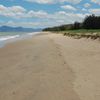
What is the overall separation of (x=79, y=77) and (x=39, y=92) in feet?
5.69

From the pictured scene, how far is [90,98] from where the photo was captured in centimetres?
573

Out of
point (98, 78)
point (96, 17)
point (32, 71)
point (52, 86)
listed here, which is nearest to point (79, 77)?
point (98, 78)

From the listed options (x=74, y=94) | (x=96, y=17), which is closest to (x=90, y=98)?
(x=74, y=94)

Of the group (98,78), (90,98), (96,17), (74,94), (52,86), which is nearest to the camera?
(90,98)

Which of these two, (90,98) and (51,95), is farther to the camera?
(51,95)

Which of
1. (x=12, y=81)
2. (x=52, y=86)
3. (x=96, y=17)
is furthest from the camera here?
(x=96, y=17)

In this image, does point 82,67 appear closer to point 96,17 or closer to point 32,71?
point 32,71

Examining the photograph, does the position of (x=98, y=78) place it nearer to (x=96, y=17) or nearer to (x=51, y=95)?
(x=51, y=95)

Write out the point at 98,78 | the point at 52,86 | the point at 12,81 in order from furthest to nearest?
1. the point at 12,81
2. the point at 98,78
3. the point at 52,86

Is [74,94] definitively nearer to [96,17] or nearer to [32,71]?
[32,71]

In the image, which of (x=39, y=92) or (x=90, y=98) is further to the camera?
(x=39, y=92)

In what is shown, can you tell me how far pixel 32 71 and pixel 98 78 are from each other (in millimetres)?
2848

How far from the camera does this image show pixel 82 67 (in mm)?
9352

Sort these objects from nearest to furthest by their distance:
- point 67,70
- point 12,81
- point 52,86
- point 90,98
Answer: point 90,98 → point 52,86 → point 12,81 → point 67,70
